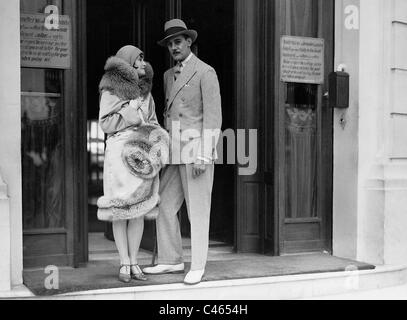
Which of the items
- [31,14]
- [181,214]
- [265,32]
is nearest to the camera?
[31,14]

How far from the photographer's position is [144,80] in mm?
5504

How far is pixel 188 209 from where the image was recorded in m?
5.64

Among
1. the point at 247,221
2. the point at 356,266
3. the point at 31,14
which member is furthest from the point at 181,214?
the point at 31,14

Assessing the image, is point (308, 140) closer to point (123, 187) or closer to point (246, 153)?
point (246, 153)

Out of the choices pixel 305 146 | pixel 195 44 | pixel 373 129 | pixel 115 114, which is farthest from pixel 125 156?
pixel 373 129

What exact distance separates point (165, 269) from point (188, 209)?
0.66m

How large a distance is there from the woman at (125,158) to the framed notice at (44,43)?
92 centimetres

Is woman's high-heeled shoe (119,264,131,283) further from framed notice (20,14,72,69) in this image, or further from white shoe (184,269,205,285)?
framed notice (20,14,72,69)

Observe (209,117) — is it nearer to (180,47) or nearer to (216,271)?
(180,47)

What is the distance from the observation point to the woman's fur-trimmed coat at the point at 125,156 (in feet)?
17.3

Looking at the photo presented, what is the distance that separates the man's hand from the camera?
543 centimetres

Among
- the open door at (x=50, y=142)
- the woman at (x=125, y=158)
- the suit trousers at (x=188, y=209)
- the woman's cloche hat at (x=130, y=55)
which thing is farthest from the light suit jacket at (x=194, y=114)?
the open door at (x=50, y=142)
